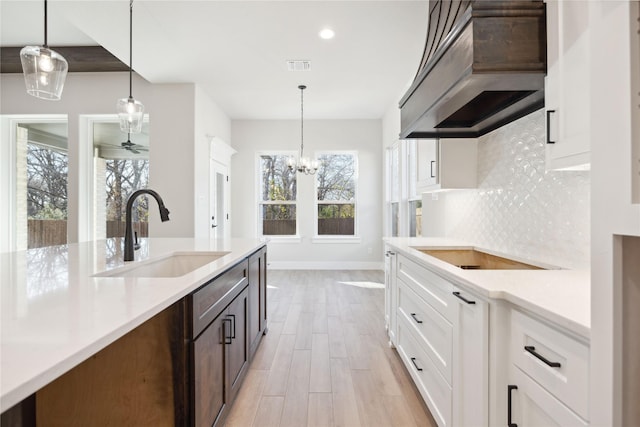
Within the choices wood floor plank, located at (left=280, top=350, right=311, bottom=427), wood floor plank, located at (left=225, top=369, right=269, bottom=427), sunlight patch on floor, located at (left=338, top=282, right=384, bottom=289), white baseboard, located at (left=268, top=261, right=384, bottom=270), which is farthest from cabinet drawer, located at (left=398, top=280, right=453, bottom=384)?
white baseboard, located at (left=268, top=261, right=384, bottom=270)

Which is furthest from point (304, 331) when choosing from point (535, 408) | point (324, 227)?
point (324, 227)

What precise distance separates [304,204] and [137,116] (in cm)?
417

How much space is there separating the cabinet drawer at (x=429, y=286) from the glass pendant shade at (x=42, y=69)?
8.44 feet

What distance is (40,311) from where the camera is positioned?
889mm

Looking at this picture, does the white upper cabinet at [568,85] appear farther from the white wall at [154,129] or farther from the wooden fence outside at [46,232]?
the wooden fence outside at [46,232]

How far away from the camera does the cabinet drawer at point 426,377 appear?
1.58 m

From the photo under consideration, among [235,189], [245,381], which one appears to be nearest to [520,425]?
[245,381]

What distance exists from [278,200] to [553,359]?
6.16 meters

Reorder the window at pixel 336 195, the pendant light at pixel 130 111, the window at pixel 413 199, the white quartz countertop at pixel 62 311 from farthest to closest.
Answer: the window at pixel 336 195
the window at pixel 413 199
the pendant light at pixel 130 111
the white quartz countertop at pixel 62 311

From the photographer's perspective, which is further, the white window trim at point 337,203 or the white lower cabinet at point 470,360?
the white window trim at point 337,203

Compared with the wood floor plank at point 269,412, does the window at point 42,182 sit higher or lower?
higher

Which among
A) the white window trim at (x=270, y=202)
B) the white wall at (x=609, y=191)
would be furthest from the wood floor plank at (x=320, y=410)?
the white window trim at (x=270, y=202)

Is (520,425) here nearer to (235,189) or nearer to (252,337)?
(252,337)

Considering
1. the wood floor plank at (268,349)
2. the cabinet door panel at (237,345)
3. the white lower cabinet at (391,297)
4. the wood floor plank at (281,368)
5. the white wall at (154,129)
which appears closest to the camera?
the cabinet door panel at (237,345)
